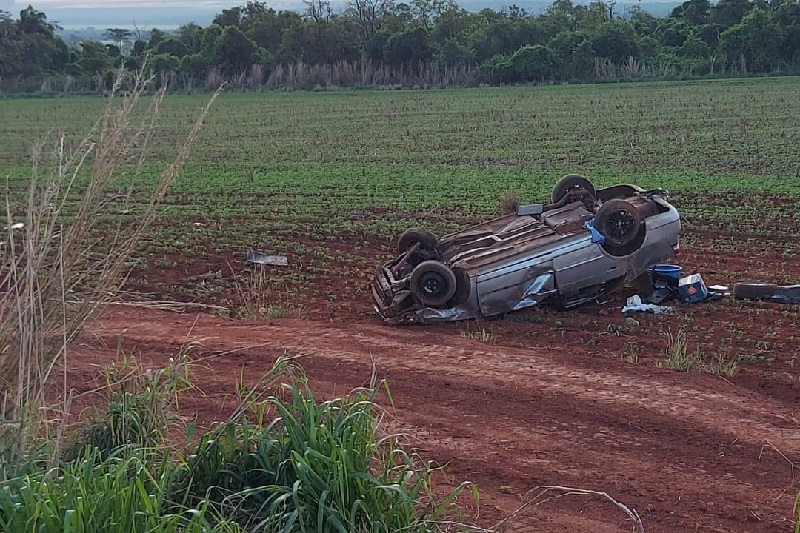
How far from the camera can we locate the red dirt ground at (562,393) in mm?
5355

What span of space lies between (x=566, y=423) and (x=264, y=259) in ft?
20.9

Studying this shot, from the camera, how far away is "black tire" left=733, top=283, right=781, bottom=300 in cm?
984

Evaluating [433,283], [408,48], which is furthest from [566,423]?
[408,48]

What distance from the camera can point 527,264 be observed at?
9219mm

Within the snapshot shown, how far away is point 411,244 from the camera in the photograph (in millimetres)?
10070

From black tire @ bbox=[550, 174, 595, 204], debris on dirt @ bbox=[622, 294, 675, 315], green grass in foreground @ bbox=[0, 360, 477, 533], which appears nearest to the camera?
green grass in foreground @ bbox=[0, 360, 477, 533]

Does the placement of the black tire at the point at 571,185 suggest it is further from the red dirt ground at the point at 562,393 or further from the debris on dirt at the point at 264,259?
the debris on dirt at the point at 264,259

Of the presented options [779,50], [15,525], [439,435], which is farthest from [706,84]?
[15,525]

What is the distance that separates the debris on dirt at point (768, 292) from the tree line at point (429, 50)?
42.0 meters

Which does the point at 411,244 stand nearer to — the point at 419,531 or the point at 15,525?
the point at 419,531

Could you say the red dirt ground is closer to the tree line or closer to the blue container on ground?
the blue container on ground

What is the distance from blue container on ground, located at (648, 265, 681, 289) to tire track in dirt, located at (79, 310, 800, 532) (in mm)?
2068

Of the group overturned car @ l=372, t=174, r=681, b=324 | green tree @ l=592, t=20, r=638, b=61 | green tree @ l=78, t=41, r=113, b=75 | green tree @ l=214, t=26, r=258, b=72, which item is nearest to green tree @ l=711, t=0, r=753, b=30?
green tree @ l=592, t=20, r=638, b=61

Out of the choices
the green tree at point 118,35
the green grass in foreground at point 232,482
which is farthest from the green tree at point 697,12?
the green grass in foreground at point 232,482
